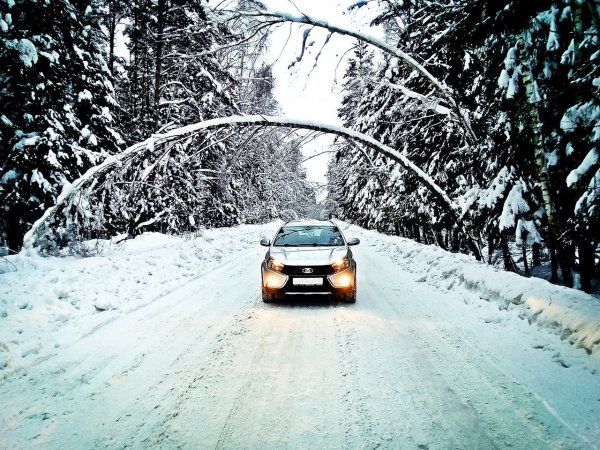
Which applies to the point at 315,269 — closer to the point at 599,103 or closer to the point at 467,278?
the point at 467,278

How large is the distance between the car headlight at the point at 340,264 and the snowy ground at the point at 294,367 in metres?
0.79

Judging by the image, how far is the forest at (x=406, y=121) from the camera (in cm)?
561

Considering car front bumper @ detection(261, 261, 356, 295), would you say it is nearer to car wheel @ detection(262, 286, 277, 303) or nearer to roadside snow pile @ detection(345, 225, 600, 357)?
car wheel @ detection(262, 286, 277, 303)

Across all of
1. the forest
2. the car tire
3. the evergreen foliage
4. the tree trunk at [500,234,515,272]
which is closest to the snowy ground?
the car tire

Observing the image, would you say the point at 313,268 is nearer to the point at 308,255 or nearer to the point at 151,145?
the point at 308,255

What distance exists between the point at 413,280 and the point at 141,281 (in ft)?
22.8

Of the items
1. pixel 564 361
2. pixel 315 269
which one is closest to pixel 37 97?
pixel 315 269

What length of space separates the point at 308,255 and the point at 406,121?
16.3 feet

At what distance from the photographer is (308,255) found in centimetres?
700

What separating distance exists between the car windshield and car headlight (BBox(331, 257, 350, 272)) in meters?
0.84

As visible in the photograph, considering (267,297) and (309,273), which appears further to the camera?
(267,297)

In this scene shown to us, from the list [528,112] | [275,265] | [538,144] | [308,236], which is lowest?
[275,265]

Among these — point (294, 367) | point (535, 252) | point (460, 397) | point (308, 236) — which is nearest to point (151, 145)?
point (308, 236)

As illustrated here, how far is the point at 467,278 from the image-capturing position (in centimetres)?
780
